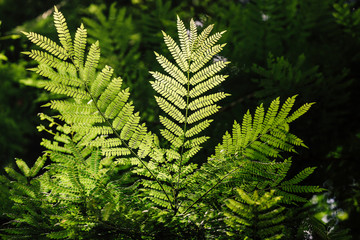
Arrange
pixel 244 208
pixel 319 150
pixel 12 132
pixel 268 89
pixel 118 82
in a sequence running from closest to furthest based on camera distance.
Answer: pixel 244 208
pixel 118 82
pixel 268 89
pixel 319 150
pixel 12 132

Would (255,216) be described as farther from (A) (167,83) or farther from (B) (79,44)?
(B) (79,44)

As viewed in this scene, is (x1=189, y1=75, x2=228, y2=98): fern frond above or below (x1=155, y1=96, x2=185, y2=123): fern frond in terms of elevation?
above

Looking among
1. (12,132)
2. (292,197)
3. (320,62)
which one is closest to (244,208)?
(292,197)

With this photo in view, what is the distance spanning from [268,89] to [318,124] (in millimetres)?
437

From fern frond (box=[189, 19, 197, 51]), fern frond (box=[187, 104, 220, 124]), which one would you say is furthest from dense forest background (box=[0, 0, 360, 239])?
fern frond (box=[189, 19, 197, 51])

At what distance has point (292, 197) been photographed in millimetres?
848

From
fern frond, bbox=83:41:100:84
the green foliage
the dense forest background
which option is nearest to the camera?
the green foliage

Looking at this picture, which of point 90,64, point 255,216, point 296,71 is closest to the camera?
point 255,216

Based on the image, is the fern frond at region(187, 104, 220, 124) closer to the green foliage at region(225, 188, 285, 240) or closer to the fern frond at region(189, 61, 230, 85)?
the fern frond at region(189, 61, 230, 85)

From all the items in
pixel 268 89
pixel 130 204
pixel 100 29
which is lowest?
pixel 130 204

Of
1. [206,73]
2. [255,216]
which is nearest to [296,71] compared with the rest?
[206,73]

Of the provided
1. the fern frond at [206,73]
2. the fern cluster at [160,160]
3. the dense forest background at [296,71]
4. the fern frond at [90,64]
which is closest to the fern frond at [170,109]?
the fern cluster at [160,160]

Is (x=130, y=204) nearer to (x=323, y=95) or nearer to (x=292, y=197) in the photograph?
(x=292, y=197)

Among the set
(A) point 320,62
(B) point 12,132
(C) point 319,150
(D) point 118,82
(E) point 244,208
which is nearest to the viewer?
(E) point 244,208
